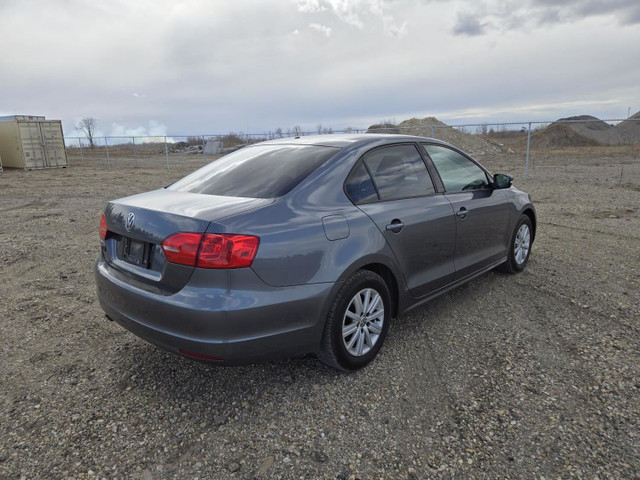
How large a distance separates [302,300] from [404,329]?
4.94 feet

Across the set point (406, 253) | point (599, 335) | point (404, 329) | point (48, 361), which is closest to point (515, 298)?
point (599, 335)

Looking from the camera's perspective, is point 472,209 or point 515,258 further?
point 515,258

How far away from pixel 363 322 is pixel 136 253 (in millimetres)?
1549

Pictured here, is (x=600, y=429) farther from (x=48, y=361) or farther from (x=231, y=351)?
(x=48, y=361)

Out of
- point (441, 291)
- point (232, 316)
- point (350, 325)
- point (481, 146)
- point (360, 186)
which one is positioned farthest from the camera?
point (481, 146)

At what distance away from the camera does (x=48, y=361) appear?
10.9ft

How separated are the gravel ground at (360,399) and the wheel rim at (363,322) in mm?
218

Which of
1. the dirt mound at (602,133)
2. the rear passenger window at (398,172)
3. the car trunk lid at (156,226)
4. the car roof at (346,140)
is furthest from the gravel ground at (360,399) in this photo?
the dirt mound at (602,133)

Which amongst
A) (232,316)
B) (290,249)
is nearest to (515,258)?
(290,249)

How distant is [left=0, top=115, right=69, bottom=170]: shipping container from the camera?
72.9 ft

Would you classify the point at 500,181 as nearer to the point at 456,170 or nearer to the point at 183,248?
the point at 456,170

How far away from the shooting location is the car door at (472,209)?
398 cm

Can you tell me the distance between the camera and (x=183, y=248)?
248 cm

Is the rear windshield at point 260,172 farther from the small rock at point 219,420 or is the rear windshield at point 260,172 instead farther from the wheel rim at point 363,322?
the small rock at point 219,420
